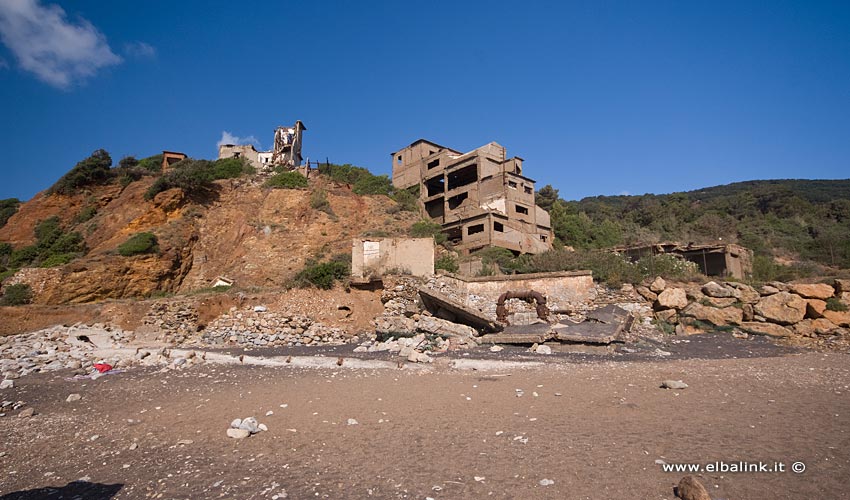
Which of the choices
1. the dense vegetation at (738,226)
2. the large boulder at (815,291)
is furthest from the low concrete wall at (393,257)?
the dense vegetation at (738,226)

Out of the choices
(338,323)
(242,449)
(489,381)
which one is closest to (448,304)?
(338,323)

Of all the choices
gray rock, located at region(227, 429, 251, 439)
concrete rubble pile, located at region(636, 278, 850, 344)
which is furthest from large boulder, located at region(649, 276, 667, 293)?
gray rock, located at region(227, 429, 251, 439)

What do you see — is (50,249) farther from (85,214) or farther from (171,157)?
(171,157)

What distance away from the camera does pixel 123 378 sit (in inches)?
375

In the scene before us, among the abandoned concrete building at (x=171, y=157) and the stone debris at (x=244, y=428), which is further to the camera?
the abandoned concrete building at (x=171, y=157)

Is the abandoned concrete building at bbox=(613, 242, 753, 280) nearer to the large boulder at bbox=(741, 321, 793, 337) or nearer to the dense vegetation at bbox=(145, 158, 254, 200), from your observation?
the large boulder at bbox=(741, 321, 793, 337)

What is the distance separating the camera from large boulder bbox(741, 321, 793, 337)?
13620mm

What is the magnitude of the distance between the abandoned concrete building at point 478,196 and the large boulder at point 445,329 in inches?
716

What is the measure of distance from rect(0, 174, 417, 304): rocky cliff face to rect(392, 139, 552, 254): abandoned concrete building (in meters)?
4.74

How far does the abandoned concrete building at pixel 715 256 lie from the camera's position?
20406 mm

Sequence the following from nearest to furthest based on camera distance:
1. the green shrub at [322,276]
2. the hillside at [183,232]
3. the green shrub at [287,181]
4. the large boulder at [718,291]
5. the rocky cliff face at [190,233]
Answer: the large boulder at [718,291]
the green shrub at [322,276]
the rocky cliff face at [190,233]
the hillside at [183,232]
the green shrub at [287,181]

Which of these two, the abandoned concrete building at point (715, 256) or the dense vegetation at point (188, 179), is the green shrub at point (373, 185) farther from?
the abandoned concrete building at point (715, 256)

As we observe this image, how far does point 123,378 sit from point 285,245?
64.6 ft

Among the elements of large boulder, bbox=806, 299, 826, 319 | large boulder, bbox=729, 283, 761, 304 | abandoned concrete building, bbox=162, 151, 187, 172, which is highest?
abandoned concrete building, bbox=162, 151, 187, 172
